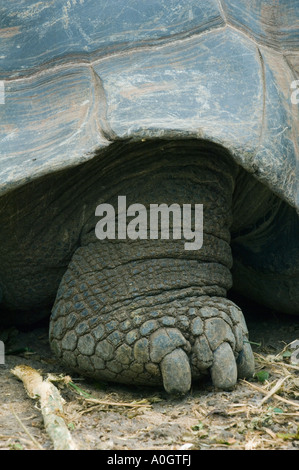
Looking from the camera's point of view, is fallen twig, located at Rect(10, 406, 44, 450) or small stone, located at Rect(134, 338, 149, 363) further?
small stone, located at Rect(134, 338, 149, 363)

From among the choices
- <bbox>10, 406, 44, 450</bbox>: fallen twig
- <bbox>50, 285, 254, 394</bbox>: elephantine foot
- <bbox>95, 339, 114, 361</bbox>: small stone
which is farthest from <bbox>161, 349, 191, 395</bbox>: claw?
<bbox>10, 406, 44, 450</bbox>: fallen twig

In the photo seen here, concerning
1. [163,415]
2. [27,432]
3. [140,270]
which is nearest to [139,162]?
[140,270]

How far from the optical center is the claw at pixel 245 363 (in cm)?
232

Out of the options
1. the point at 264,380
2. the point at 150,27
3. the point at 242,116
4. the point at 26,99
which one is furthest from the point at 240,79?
the point at 264,380

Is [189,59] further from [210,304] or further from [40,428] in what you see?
[40,428]

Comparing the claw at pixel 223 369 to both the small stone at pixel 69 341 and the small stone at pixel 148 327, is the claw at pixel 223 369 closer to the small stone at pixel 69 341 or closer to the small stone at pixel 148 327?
the small stone at pixel 148 327

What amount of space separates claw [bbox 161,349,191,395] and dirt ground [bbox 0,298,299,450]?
49mm

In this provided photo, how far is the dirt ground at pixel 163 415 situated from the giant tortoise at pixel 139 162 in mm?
66

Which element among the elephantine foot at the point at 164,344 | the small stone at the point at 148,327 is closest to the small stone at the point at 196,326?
the elephantine foot at the point at 164,344

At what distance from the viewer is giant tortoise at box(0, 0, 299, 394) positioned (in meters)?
2.22

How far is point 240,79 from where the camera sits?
2371 millimetres

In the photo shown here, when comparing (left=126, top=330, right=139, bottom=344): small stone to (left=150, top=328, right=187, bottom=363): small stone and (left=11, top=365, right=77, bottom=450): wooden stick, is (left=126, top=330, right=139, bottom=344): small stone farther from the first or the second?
(left=11, top=365, right=77, bottom=450): wooden stick
